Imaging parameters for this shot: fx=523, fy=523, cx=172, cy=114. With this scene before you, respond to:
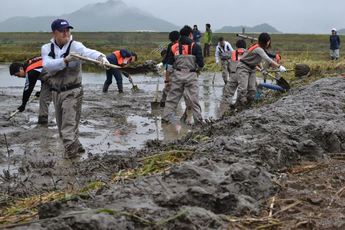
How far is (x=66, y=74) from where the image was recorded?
7.12m

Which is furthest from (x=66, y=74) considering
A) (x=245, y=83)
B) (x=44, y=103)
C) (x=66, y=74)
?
(x=245, y=83)

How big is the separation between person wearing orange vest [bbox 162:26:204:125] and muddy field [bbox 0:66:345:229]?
40.0 inches

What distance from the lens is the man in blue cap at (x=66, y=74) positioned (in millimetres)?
6719

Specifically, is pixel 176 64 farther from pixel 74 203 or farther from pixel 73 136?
pixel 74 203

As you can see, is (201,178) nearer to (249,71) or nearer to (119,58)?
(249,71)

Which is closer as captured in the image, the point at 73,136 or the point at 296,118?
the point at 296,118

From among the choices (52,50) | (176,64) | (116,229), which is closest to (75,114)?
(52,50)

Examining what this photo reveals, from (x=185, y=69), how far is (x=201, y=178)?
5.74 m

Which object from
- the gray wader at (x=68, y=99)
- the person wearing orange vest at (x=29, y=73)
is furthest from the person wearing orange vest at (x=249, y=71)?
the gray wader at (x=68, y=99)

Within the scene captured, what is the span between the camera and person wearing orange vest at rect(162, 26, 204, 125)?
9477mm

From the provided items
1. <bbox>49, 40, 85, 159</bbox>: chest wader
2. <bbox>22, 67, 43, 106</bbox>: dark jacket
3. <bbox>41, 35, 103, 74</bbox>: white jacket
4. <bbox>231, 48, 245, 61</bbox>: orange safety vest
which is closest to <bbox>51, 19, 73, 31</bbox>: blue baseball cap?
<bbox>41, 35, 103, 74</bbox>: white jacket

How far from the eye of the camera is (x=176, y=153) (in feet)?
18.5

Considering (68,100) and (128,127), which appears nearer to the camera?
(68,100)

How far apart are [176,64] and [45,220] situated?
21.8ft
